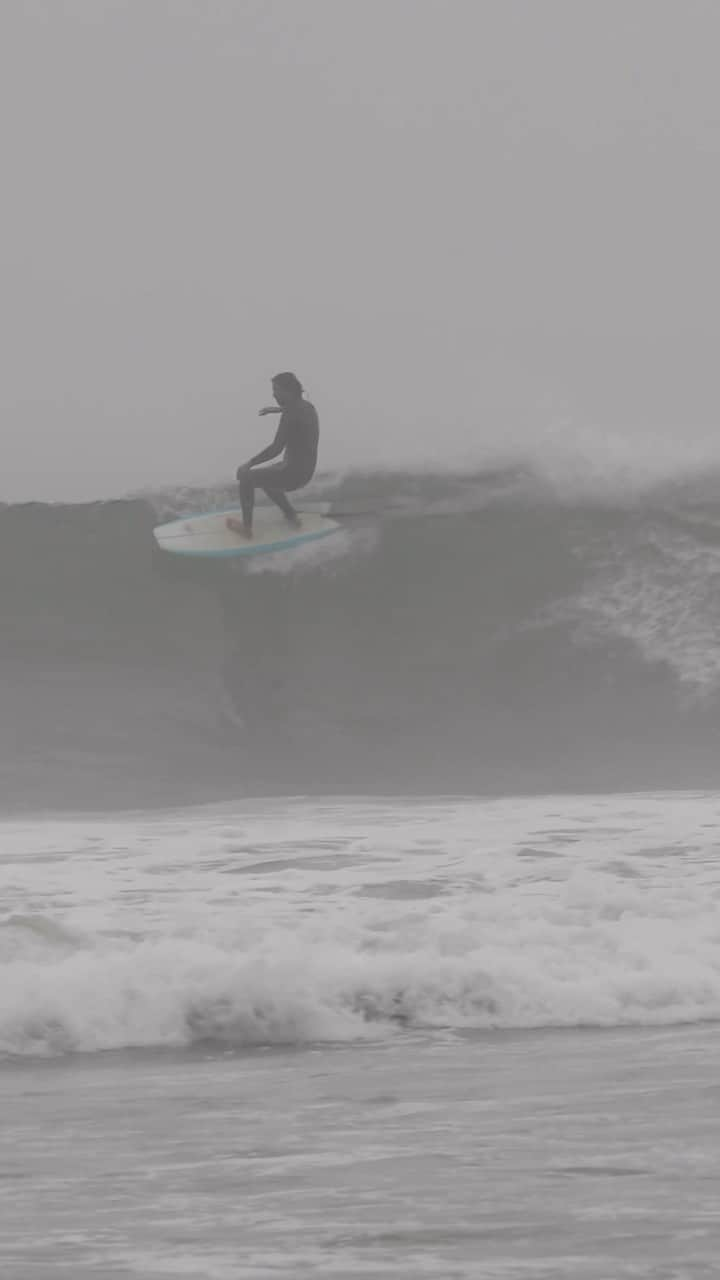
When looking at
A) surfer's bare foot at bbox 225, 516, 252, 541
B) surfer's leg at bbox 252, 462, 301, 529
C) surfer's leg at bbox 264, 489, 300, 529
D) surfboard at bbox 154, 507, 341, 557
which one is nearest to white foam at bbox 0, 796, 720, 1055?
surfer's leg at bbox 252, 462, 301, 529

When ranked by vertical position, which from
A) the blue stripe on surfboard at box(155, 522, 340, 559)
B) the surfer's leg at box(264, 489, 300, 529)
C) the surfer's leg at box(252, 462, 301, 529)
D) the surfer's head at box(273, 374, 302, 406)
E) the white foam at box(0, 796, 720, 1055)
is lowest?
the white foam at box(0, 796, 720, 1055)

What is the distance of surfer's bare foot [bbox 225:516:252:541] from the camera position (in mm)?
12867

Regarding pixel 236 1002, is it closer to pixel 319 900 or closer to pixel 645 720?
pixel 319 900

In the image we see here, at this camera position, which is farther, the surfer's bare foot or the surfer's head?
the surfer's bare foot

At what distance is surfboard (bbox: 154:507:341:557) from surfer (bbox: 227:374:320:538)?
50 cm

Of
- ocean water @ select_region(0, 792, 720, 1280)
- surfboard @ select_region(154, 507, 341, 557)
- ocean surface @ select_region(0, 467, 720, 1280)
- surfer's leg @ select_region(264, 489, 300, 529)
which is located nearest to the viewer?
ocean water @ select_region(0, 792, 720, 1280)

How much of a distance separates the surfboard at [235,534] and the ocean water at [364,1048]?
5.47 metres

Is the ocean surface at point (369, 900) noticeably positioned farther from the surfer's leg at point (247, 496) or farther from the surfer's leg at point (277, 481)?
the surfer's leg at point (277, 481)

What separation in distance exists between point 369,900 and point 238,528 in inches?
301

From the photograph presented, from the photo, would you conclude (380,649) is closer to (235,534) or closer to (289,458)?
(235,534)

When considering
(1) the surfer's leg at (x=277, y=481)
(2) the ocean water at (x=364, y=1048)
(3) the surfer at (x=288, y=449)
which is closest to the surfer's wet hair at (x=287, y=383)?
(3) the surfer at (x=288, y=449)

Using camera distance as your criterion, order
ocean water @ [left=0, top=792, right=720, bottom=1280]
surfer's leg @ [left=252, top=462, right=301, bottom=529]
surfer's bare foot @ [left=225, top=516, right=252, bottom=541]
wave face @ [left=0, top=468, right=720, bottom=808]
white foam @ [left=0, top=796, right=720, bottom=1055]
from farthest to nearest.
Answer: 1. surfer's bare foot @ [left=225, top=516, right=252, bottom=541]
2. surfer's leg @ [left=252, top=462, right=301, bottom=529]
3. wave face @ [left=0, top=468, right=720, bottom=808]
4. white foam @ [left=0, top=796, right=720, bottom=1055]
5. ocean water @ [left=0, top=792, right=720, bottom=1280]

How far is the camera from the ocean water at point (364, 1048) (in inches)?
101

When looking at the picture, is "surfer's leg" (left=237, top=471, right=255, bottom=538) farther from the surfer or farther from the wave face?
the wave face
